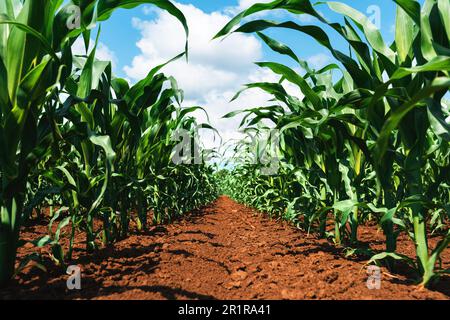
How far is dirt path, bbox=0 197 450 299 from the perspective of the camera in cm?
116

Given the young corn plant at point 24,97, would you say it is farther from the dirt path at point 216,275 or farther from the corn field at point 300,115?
the dirt path at point 216,275

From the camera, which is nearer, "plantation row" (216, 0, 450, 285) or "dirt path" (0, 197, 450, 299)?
"plantation row" (216, 0, 450, 285)

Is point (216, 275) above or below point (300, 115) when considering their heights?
below

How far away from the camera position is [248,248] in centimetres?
214

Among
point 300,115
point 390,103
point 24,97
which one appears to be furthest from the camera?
point 300,115

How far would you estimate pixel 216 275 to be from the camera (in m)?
1.51

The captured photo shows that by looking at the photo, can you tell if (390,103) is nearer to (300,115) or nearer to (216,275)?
(300,115)

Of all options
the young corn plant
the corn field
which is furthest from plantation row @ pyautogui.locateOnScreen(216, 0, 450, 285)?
the young corn plant

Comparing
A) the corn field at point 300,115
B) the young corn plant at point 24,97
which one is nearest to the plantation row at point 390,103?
the corn field at point 300,115

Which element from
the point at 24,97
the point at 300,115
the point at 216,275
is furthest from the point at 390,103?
the point at 24,97

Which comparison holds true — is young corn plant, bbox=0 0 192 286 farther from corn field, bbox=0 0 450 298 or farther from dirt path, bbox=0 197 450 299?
dirt path, bbox=0 197 450 299

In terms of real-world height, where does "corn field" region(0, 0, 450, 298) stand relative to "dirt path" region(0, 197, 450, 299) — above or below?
above

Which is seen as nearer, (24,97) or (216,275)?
(24,97)
